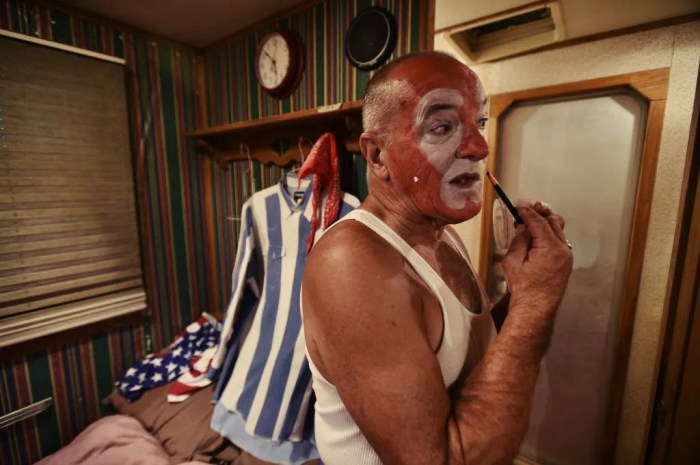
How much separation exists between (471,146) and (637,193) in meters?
1.70

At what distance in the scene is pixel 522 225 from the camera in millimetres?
852

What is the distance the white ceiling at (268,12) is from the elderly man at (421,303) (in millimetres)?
1226

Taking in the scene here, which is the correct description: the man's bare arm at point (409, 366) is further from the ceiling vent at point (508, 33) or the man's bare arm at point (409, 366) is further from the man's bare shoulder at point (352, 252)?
the ceiling vent at point (508, 33)

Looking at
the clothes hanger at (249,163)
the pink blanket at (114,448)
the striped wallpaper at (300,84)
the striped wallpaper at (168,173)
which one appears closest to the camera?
the pink blanket at (114,448)

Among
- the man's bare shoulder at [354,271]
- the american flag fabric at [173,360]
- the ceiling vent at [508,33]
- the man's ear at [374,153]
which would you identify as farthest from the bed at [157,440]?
the ceiling vent at [508,33]

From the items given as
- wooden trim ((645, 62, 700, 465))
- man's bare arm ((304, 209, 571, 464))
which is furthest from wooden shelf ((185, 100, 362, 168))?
wooden trim ((645, 62, 700, 465))

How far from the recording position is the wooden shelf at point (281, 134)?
144 cm

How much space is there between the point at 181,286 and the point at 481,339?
85.7 inches

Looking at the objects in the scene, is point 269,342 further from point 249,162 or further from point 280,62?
point 280,62

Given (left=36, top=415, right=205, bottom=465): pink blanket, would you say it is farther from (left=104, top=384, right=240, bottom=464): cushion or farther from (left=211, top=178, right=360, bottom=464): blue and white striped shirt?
(left=211, top=178, right=360, bottom=464): blue and white striped shirt

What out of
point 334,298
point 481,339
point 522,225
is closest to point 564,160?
point 522,225

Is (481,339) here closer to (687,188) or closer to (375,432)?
(375,432)

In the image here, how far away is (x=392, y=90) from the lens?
2.57ft

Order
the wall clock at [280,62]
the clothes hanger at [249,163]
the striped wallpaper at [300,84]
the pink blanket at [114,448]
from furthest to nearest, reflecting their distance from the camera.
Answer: the clothes hanger at [249,163] < the wall clock at [280,62] < the striped wallpaper at [300,84] < the pink blanket at [114,448]
